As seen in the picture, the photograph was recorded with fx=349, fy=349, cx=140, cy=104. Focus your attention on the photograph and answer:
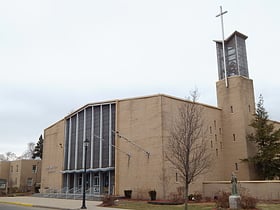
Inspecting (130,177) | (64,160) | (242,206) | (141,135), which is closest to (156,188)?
(130,177)

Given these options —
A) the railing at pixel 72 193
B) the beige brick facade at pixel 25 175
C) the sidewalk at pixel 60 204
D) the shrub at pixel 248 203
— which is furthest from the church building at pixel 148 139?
the beige brick facade at pixel 25 175

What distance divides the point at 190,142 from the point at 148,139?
48.2ft

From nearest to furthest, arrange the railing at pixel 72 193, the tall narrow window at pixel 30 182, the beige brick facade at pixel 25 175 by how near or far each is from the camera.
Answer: the railing at pixel 72 193 < the beige brick facade at pixel 25 175 < the tall narrow window at pixel 30 182

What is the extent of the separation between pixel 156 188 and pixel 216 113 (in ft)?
43.9

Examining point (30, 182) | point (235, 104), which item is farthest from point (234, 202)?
point (30, 182)

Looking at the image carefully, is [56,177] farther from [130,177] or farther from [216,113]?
[216,113]

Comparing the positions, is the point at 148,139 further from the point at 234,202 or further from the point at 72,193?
the point at 234,202

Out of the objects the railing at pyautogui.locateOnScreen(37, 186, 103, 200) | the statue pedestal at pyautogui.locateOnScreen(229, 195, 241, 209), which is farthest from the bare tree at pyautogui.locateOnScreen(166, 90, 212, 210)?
the railing at pyautogui.locateOnScreen(37, 186, 103, 200)

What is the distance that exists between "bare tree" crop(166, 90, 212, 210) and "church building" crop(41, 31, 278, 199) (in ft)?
3.09

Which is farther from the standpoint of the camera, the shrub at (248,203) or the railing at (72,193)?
the railing at (72,193)

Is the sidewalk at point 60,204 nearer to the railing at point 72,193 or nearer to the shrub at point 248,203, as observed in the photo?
the railing at point 72,193

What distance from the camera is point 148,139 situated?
37.6 metres

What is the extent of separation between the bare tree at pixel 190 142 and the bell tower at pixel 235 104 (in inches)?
151

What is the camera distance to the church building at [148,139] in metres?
36.8
